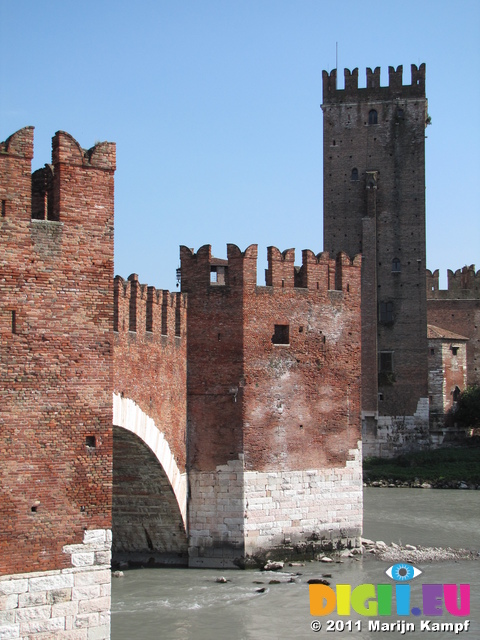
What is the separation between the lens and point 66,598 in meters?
9.86

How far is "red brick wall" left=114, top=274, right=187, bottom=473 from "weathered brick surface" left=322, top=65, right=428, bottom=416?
21.5 metres

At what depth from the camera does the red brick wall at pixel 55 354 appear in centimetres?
979

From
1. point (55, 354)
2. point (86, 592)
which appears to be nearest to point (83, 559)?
point (86, 592)

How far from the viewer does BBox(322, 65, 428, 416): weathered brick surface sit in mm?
39594

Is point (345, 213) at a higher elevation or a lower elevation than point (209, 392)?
higher

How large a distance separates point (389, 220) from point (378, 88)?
5548mm

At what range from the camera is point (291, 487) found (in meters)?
18.9

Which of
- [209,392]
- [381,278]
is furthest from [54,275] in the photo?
[381,278]

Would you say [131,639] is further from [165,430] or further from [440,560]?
[440,560]

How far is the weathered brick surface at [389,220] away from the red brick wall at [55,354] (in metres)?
29.3

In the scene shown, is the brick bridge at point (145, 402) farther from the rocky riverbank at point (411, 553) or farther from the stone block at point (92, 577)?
the rocky riverbank at point (411, 553)

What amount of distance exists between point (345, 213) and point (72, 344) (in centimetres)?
3068

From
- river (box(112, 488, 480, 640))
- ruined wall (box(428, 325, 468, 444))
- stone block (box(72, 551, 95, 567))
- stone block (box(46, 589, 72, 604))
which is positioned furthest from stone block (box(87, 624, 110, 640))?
ruined wall (box(428, 325, 468, 444))

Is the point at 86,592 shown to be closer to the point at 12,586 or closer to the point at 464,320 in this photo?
the point at 12,586
